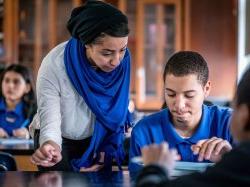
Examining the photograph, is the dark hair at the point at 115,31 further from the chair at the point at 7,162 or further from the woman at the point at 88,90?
the chair at the point at 7,162

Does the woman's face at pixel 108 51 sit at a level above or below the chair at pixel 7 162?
above

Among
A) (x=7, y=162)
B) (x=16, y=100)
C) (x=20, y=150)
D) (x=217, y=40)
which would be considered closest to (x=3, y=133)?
(x=16, y=100)

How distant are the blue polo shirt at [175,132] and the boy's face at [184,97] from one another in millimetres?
34

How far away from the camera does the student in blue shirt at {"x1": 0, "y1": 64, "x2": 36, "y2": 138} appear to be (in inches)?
121

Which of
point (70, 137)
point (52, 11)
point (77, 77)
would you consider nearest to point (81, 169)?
point (70, 137)

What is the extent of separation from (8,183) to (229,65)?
182 inches

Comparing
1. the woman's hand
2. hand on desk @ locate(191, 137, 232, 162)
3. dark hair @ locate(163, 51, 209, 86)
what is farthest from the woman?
the woman's hand

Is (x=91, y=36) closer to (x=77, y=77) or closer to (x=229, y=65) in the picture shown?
(x=77, y=77)

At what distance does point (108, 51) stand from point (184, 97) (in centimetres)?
29

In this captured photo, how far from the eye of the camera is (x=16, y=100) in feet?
10.4

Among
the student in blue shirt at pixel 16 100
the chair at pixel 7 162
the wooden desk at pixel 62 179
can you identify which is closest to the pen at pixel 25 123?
the student in blue shirt at pixel 16 100

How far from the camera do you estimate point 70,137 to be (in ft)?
5.58

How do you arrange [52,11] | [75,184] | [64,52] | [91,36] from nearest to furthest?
[75,184]
[91,36]
[64,52]
[52,11]

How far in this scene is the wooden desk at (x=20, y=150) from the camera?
7.20 ft
